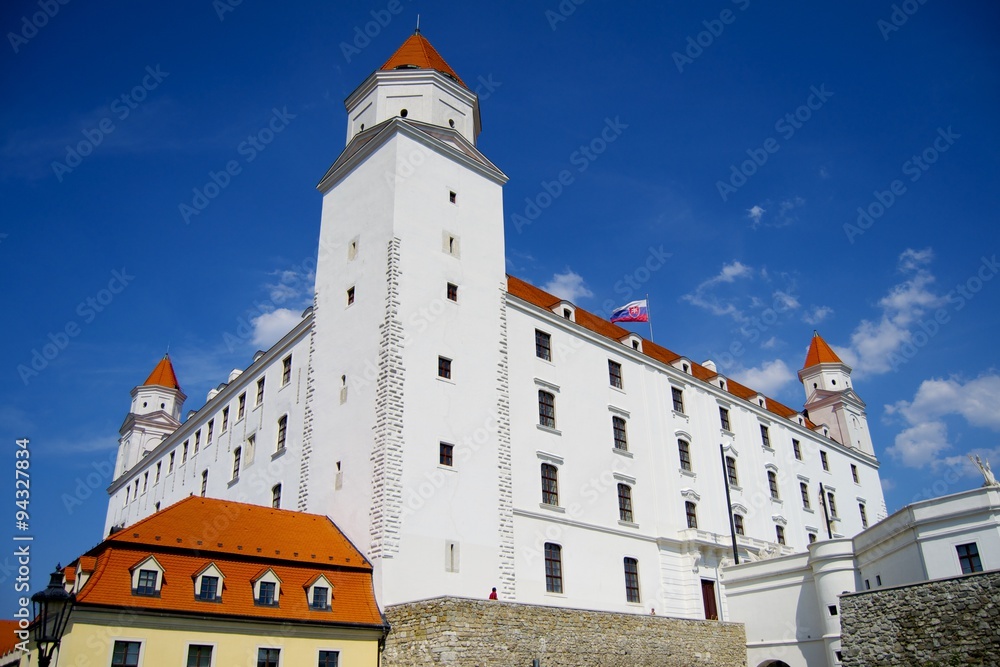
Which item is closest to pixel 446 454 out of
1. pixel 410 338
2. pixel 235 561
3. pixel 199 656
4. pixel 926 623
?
pixel 410 338

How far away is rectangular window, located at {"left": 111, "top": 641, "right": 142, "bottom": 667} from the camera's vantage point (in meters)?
17.7

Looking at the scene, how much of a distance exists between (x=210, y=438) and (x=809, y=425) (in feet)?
111

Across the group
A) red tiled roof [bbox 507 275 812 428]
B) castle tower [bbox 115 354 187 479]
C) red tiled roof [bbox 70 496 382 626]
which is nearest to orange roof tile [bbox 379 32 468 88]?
red tiled roof [bbox 507 275 812 428]

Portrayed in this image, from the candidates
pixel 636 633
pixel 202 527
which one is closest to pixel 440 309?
pixel 202 527

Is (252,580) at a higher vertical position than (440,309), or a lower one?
lower

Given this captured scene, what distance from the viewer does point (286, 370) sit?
3206cm

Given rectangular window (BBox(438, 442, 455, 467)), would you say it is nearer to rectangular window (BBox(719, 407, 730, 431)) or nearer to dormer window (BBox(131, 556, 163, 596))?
dormer window (BBox(131, 556, 163, 596))

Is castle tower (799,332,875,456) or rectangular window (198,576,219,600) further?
castle tower (799,332,875,456)

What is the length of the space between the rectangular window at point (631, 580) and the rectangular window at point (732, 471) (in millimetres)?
8643

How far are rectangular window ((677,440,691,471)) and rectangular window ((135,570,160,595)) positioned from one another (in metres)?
22.1

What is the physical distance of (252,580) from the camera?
20344 millimetres

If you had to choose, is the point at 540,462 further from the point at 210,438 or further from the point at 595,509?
the point at 210,438

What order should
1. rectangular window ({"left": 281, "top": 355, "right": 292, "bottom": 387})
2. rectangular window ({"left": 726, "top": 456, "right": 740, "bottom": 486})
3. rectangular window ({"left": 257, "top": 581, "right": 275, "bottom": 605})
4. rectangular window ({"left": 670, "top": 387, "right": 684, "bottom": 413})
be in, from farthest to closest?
1. rectangular window ({"left": 726, "top": 456, "right": 740, "bottom": 486})
2. rectangular window ({"left": 670, "top": 387, "right": 684, "bottom": 413})
3. rectangular window ({"left": 281, "top": 355, "right": 292, "bottom": 387})
4. rectangular window ({"left": 257, "top": 581, "right": 275, "bottom": 605})

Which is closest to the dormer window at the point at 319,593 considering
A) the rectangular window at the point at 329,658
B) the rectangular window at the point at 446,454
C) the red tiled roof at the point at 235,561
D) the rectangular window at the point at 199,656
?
the red tiled roof at the point at 235,561
